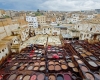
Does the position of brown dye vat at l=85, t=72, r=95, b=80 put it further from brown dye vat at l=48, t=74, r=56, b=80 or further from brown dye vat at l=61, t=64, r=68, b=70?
brown dye vat at l=48, t=74, r=56, b=80

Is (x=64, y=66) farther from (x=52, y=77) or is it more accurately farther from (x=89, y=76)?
(x=89, y=76)

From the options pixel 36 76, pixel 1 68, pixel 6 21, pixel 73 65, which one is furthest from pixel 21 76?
pixel 6 21

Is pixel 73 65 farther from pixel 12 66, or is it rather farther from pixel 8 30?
pixel 8 30

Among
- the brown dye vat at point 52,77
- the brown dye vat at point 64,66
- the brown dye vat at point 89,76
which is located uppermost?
the brown dye vat at point 89,76

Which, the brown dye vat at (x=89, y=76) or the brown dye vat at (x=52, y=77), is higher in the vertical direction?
the brown dye vat at (x=89, y=76)

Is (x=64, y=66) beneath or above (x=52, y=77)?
above

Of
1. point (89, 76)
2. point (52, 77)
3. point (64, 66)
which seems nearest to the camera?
point (89, 76)

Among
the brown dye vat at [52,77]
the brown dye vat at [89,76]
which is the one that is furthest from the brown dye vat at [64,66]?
the brown dye vat at [89,76]

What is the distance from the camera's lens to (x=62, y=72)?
8562mm

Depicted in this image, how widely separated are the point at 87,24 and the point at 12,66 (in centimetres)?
1680

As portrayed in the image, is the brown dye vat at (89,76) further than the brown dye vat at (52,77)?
No

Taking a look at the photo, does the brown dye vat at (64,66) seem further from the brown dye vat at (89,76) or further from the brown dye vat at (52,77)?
the brown dye vat at (89,76)

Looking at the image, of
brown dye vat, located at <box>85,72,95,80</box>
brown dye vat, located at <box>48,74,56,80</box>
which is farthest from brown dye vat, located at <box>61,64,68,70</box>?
brown dye vat, located at <box>85,72,95,80</box>

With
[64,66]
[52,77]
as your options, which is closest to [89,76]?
[64,66]
